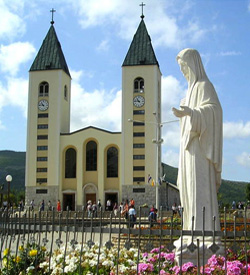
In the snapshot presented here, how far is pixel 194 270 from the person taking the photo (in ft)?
21.1

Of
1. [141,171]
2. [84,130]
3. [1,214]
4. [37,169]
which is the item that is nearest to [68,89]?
[84,130]

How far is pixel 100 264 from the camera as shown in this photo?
662 centimetres

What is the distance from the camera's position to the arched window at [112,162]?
56344 millimetres

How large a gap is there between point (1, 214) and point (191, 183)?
321 centimetres

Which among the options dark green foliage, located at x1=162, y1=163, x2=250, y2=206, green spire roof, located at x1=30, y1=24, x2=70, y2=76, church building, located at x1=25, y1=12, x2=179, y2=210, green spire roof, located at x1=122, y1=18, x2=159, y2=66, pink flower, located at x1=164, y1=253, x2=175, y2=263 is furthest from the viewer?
dark green foliage, located at x1=162, y1=163, x2=250, y2=206

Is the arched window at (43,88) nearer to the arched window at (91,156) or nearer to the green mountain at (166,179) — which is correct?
the arched window at (91,156)

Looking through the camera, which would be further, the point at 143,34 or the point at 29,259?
the point at 143,34

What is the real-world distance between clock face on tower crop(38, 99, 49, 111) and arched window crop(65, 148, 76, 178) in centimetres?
603

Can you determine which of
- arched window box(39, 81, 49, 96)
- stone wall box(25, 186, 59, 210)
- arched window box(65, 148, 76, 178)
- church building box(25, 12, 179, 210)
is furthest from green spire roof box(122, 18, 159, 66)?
stone wall box(25, 186, 59, 210)

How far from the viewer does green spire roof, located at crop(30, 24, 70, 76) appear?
194 feet

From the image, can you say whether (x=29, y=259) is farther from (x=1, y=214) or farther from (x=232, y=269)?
(x=232, y=269)

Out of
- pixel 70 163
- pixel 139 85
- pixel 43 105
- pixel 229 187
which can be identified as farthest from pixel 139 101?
pixel 229 187

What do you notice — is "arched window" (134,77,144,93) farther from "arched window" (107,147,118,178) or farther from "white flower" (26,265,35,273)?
"white flower" (26,265,35,273)

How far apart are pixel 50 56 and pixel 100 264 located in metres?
55.7
